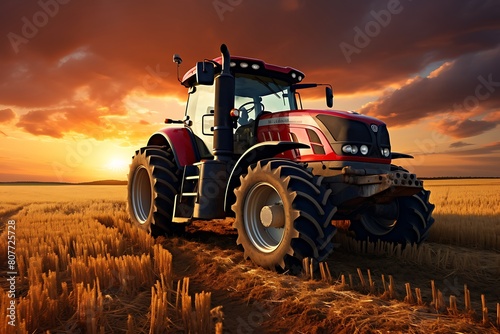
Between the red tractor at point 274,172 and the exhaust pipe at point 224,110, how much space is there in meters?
0.01

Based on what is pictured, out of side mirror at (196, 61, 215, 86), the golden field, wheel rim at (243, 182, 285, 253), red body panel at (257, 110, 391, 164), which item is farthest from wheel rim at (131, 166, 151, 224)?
wheel rim at (243, 182, 285, 253)

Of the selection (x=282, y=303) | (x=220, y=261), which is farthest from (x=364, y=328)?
(x=220, y=261)

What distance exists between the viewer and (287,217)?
13.9 feet

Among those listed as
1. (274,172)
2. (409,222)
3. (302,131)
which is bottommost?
(409,222)

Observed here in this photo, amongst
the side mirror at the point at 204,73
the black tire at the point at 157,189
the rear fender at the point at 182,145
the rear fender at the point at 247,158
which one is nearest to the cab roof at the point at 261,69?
the side mirror at the point at 204,73

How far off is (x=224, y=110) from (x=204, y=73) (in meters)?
0.63

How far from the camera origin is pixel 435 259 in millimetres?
5148

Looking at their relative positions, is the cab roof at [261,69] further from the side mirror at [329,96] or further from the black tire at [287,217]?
the black tire at [287,217]

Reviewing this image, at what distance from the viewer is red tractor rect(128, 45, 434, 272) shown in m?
4.30

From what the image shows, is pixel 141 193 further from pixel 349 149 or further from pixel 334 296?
pixel 334 296

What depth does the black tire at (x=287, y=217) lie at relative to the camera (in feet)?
13.6

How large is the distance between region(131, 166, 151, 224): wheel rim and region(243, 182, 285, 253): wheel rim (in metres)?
3.54

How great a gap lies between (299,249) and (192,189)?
2.78 metres

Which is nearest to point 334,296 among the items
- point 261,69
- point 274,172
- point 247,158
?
point 274,172
